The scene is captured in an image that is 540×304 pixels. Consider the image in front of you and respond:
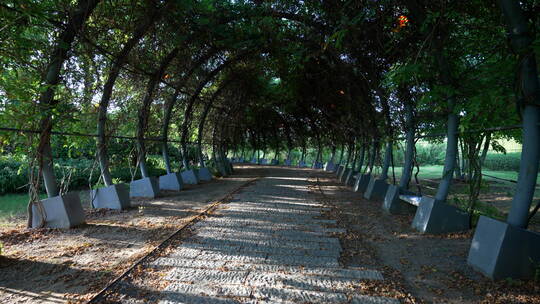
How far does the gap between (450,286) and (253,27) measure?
6.78 metres

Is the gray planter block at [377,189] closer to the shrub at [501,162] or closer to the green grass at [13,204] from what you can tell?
the green grass at [13,204]

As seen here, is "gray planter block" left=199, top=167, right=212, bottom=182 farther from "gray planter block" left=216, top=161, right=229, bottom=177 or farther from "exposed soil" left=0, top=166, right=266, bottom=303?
"exposed soil" left=0, top=166, right=266, bottom=303

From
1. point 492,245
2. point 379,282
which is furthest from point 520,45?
point 379,282

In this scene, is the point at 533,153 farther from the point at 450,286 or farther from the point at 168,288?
the point at 168,288

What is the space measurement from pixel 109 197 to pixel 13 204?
3.09 m

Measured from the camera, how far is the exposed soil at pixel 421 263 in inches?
119

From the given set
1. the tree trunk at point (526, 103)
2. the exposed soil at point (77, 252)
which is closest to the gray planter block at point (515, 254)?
the tree trunk at point (526, 103)

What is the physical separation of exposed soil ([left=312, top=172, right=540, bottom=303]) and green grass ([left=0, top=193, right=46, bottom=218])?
6791 mm

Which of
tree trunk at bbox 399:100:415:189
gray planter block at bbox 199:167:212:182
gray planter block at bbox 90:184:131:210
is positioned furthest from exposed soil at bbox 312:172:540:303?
gray planter block at bbox 199:167:212:182

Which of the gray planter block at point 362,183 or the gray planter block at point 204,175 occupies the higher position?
the gray planter block at point 362,183

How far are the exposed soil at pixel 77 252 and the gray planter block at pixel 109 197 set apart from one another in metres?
0.19

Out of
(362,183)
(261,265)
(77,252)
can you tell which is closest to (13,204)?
(77,252)

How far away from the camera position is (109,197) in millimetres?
6766

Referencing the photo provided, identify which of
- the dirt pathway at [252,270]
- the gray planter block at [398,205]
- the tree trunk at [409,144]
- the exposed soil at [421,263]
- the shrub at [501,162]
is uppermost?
the shrub at [501,162]
